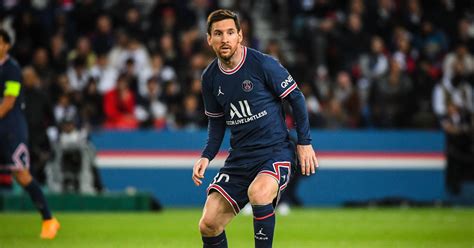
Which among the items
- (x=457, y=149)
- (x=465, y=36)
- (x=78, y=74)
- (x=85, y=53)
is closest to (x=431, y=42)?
(x=465, y=36)

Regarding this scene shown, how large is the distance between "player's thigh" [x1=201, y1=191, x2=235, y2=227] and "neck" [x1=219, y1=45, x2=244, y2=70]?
103 centimetres

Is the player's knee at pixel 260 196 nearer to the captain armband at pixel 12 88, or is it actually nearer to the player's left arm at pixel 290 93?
the player's left arm at pixel 290 93

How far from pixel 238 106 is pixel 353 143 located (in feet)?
38.6

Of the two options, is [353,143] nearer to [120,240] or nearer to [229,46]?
[120,240]

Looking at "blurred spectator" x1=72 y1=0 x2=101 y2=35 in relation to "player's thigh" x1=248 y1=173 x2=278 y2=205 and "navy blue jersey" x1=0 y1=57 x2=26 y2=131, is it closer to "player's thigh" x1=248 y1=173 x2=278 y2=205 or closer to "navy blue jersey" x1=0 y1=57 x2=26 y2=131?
"navy blue jersey" x1=0 y1=57 x2=26 y2=131

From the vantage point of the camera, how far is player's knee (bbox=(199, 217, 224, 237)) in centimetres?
750

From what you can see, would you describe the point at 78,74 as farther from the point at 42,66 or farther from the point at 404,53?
the point at 404,53

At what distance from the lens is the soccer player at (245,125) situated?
7.52 metres

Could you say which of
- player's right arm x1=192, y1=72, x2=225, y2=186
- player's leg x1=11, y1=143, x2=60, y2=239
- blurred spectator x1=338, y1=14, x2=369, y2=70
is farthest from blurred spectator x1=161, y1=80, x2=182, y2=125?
player's right arm x1=192, y1=72, x2=225, y2=186

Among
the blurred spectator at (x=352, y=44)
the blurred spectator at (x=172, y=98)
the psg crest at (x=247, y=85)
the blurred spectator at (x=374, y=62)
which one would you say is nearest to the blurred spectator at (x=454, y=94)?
the blurred spectator at (x=374, y=62)

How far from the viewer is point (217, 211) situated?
7539 mm

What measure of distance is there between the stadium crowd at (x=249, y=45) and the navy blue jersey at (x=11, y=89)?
226 inches

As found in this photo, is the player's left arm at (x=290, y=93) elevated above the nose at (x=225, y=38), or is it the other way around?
the nose at (x=225, y=38)

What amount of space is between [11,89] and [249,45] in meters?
9.27
